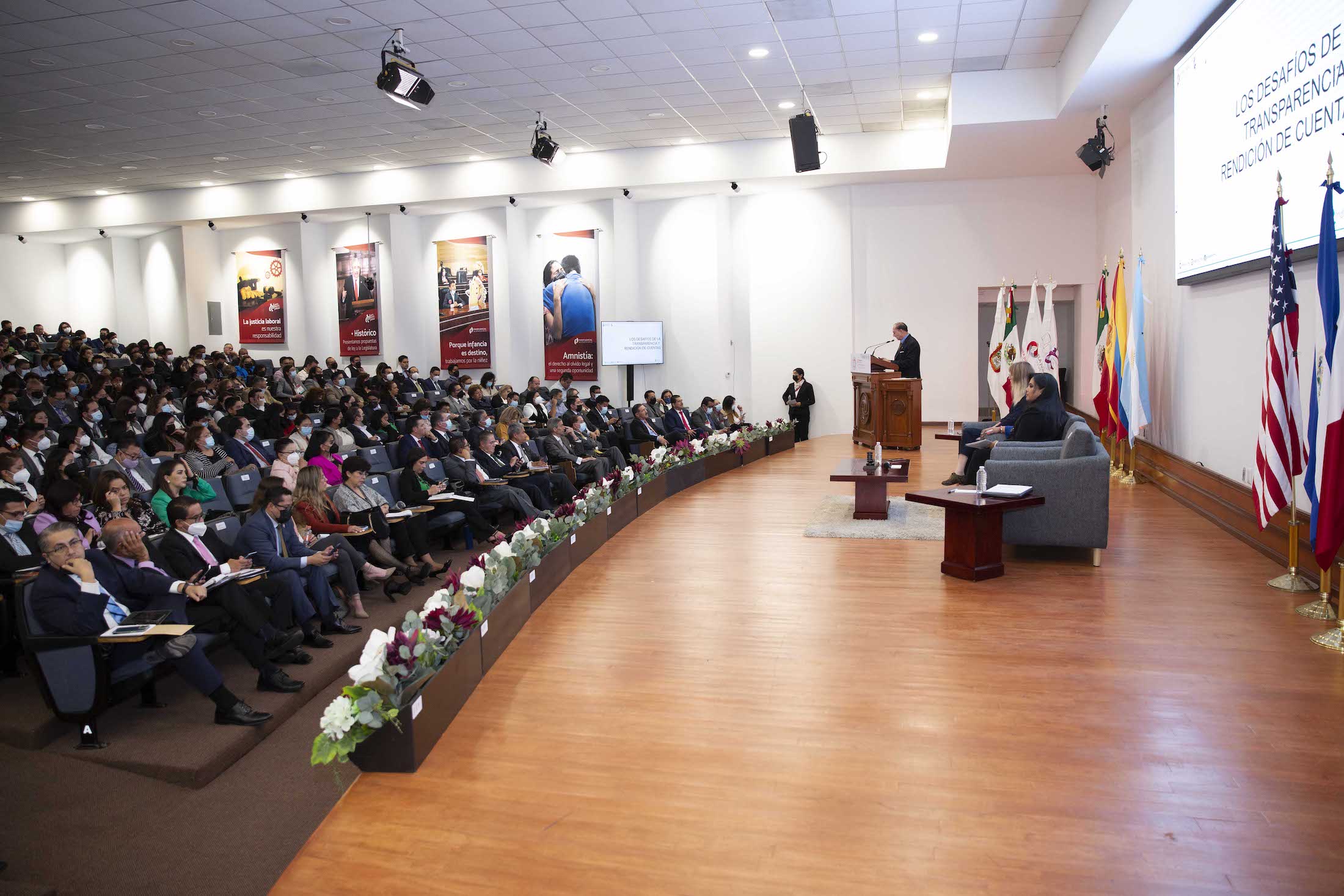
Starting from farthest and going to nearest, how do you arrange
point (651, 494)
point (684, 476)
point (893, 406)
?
point (893, 406) < point (684, 476) < point (651, 494)

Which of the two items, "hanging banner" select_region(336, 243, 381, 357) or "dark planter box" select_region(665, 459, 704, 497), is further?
"hanging banner" select_region(336, 243, 381, 357)

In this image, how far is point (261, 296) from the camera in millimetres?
18031

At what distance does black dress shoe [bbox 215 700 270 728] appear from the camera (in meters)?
4.28

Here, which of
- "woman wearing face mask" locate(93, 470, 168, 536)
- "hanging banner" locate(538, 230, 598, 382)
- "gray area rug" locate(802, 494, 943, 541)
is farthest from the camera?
"hanging banner" locate(538, 230, 598, 382)

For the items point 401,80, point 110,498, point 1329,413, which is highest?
point 401,80

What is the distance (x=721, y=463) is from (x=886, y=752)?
745 centimetres

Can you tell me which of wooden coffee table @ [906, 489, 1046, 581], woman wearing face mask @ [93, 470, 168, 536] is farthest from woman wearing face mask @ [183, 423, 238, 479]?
wooden coffee table @ [906, 489, 1046, 581]

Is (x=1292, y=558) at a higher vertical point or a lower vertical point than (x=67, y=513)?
lower

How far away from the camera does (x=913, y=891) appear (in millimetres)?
2711

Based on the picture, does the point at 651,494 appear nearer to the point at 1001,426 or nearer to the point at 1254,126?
the point at 1001,426

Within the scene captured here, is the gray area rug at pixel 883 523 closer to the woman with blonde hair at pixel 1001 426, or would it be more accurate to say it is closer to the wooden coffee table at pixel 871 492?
the wooden coffee table at pixel 871 492

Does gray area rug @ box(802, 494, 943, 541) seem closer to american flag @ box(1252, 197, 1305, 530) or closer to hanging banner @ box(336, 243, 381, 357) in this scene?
american flag @ box(1252, 197, 1305, 530)

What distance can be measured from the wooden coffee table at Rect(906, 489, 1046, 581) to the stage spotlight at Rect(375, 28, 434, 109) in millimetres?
6170

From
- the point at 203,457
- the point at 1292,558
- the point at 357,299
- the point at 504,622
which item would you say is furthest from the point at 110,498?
the point at 357,299
